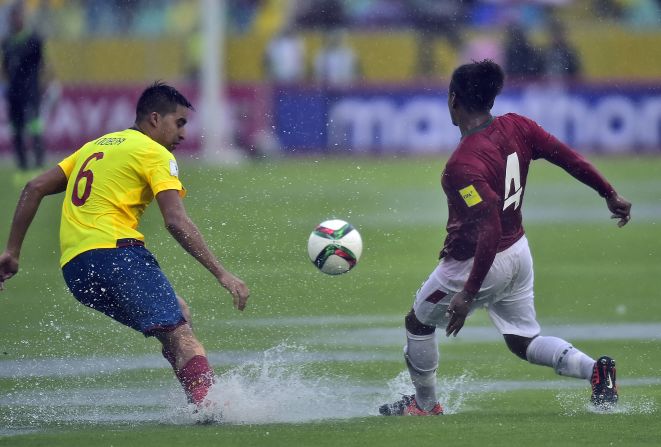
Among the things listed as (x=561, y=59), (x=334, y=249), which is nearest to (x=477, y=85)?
(x=334, y=249)

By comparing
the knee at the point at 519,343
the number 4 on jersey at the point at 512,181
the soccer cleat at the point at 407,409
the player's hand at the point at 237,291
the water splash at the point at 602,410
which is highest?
the number 4 on jersey at the point at 512,181

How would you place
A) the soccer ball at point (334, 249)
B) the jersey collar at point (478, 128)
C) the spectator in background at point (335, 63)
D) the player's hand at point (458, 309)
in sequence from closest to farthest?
1. the player's hand at point (458, 309)
2. the jersey collar at point (478, 128)
3. the soccer ball at point (334, 249)
4. the spectator in background at point (335, 63)

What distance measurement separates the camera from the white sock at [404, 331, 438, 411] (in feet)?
26.0

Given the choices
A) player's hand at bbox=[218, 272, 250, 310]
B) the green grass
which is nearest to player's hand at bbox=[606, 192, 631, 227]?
the green grass

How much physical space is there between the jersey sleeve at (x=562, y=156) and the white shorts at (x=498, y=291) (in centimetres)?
50

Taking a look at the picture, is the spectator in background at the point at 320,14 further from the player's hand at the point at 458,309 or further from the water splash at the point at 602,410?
the player's hand at the point at 458,309

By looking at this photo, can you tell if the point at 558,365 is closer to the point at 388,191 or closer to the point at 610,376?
the point at 610,376

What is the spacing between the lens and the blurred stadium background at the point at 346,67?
2902cm

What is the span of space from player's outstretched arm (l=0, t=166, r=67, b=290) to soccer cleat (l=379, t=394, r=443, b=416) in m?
2.29

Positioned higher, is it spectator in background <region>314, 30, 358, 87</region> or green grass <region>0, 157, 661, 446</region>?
spectator in background <region>314, 30, 358, 87</region>

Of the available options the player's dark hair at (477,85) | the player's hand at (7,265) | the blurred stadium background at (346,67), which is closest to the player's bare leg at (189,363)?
the player's hand at (7,265)

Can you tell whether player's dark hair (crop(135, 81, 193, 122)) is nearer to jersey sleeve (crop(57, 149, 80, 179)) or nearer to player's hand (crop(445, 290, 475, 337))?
jersey sleeve (crop(57, 149, 80, 179))

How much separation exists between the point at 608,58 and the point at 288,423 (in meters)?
24.2

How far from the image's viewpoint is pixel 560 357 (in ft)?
25.5
